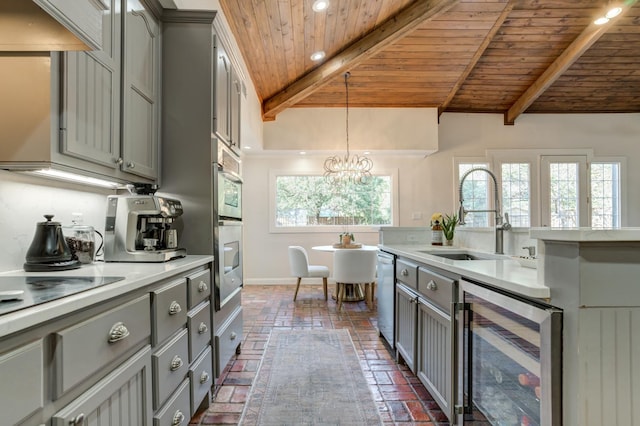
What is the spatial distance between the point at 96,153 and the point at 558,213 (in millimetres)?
6953

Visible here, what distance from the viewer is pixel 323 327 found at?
347cm

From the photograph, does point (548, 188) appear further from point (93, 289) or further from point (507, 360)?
point (93, 289)

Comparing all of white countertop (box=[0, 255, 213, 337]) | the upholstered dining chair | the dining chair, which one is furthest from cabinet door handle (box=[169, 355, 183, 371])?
the upholstered dining chair

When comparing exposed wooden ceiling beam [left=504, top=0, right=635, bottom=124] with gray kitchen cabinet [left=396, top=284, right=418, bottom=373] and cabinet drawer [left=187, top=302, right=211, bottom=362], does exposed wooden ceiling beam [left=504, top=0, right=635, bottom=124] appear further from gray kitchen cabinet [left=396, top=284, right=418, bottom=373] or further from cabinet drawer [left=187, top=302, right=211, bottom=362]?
cabinet drawer [left=187, top=302, right=211, bottom=362]

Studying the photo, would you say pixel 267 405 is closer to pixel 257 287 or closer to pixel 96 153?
pixel 96 153

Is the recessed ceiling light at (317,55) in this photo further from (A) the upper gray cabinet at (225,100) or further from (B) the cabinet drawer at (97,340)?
(B) the cabinet drawer at (97,340)

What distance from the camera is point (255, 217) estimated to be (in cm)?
595

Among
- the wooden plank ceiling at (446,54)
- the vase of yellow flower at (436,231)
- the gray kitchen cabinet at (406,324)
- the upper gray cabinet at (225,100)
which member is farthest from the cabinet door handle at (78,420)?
the wooden plank ceiling at (446,54)

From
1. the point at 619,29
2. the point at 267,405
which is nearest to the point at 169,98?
the point at 267,405

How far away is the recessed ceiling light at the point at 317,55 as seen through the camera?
13.7ft

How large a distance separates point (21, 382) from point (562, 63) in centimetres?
610

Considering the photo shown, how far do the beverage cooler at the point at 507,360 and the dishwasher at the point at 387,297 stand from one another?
3.64 feet

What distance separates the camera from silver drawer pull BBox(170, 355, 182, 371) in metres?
1.47

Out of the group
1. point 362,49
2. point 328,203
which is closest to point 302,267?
point 328,203
